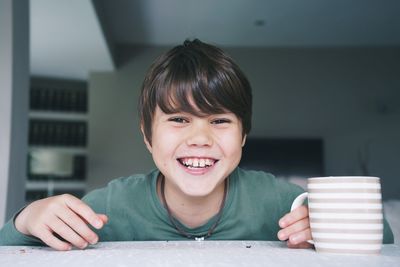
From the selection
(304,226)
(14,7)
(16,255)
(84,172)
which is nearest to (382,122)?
(84,172)

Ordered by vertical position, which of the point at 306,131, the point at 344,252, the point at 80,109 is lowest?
the point at 344,252

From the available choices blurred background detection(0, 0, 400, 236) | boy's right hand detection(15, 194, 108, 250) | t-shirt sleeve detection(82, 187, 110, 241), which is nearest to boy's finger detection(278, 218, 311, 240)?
boy's right hand detection(15, 194, 108, 250)

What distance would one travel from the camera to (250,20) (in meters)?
3.59

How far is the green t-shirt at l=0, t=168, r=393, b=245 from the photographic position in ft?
2.70

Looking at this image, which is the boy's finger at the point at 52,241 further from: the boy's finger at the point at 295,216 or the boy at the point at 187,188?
the boy's finger at the point at 295,216

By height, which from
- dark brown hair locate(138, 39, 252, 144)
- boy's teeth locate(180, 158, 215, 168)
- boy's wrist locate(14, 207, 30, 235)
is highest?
dark brown hair locate(138, 39, 252, 144)

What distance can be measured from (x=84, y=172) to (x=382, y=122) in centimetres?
308

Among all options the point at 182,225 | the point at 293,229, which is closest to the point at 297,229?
the point at 293,229

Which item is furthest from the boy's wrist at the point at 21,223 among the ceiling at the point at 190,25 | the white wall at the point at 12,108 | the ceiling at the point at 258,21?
the ceiling at the point at 258,21

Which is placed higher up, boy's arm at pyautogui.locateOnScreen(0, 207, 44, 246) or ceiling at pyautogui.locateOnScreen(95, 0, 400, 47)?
ceiling at pyautogui.locateOnScreen(95, 0, 400, 47)

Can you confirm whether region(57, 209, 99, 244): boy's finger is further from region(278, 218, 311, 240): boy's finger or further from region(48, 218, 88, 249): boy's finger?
region(278, 218, 311, 240): boy's finger

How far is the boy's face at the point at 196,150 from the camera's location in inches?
28.4

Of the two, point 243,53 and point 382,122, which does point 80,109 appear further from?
point 382,122

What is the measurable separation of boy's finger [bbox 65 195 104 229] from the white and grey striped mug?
0.31m
